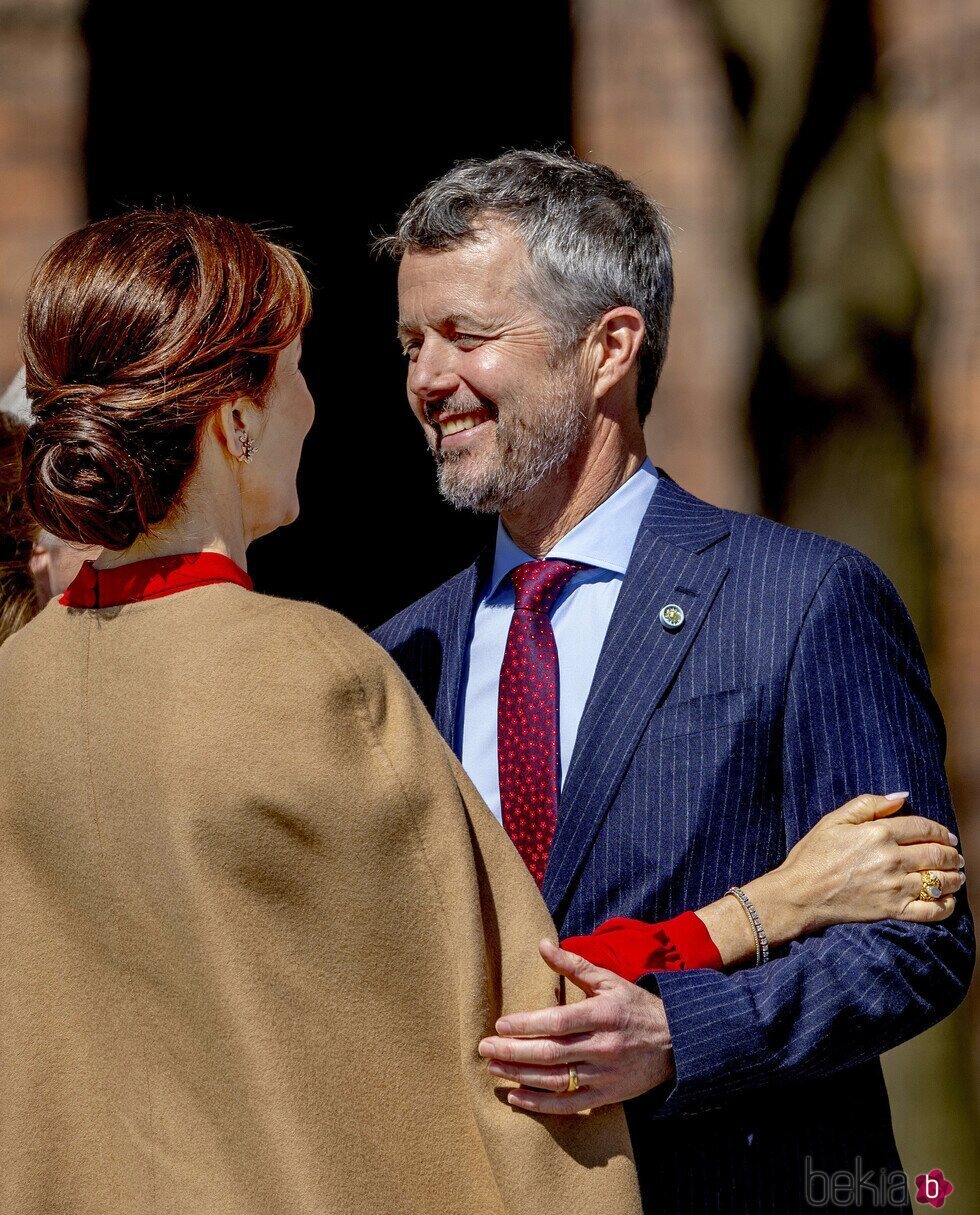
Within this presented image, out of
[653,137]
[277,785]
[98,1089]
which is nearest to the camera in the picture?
[277,785]

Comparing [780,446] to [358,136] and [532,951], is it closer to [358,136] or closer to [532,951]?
[358,136]

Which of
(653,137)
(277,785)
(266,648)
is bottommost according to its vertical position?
(277,785)

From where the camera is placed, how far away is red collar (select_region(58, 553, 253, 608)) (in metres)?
1.64

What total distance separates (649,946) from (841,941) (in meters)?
0.24

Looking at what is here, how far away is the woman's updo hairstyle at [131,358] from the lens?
5.26 ft

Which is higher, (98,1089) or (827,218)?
(827,218)

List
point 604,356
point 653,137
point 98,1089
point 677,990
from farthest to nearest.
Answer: point 653,137 < point 604,356 < point 677,990 < point 98,1089

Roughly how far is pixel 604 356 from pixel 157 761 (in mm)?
1222

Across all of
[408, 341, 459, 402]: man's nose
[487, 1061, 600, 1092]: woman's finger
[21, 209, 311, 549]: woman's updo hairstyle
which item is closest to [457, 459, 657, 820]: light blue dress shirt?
[408, 341, 459, 402]: man's nose

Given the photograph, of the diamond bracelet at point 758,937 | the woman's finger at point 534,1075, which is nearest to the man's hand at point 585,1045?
the woman's finger at point 534,1075

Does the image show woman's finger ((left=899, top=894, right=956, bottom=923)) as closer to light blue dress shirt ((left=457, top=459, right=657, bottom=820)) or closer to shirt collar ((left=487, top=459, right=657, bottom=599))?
light blue dress shirt ((left=457, top=459, right=657, bottom=820))

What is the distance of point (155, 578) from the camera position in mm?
1644

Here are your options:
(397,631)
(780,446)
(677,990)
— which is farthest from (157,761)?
(780,446)

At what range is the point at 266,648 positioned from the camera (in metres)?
1.56
